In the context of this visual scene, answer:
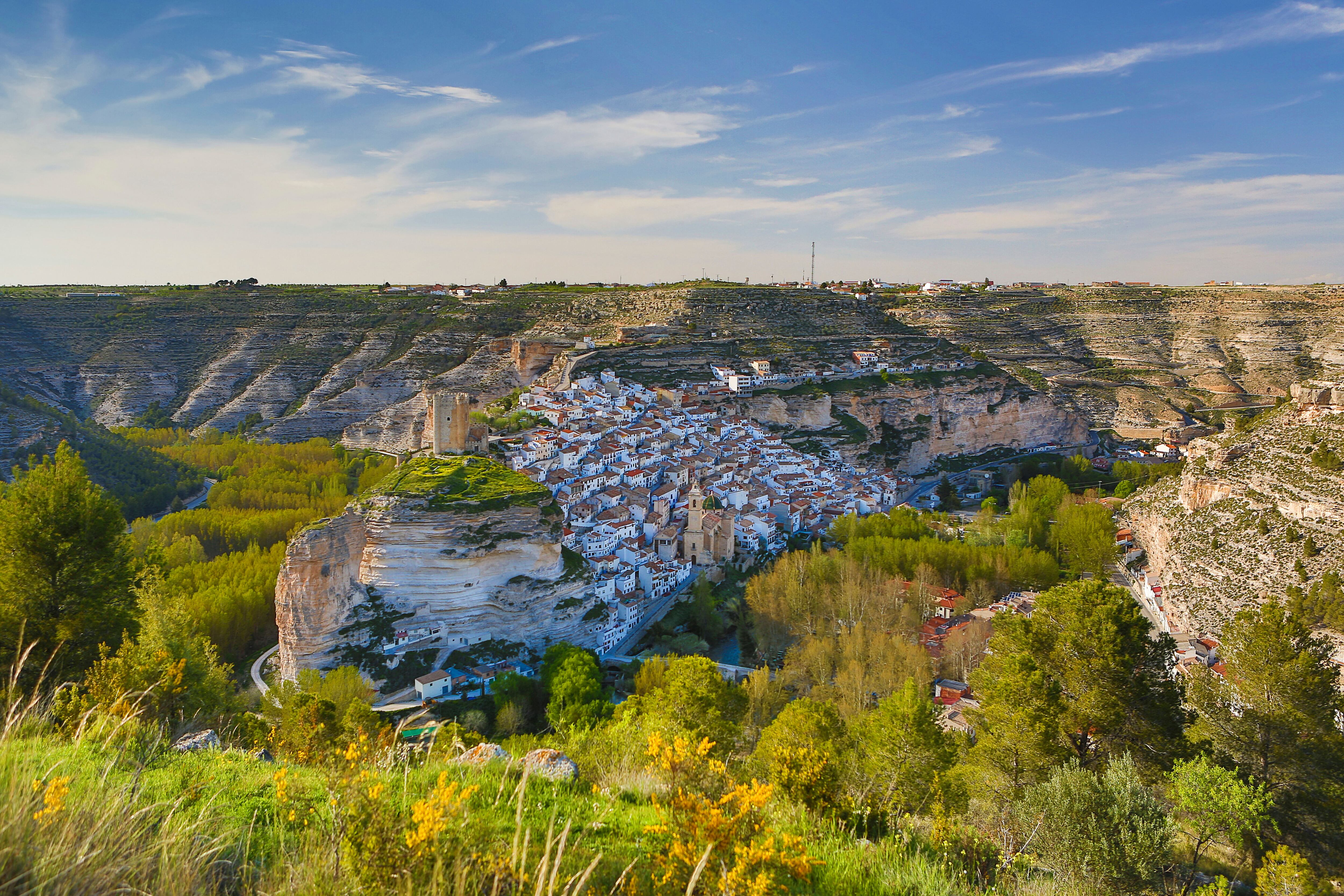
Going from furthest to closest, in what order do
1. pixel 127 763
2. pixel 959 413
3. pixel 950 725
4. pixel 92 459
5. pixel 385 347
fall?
pixel 385 347
pixel 959 413
pixel 92 459
pixel 950 725
pixel 127 763

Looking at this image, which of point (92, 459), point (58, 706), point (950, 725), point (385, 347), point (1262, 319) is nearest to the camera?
point (58, 706)

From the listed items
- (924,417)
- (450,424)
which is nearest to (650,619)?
(450,424)

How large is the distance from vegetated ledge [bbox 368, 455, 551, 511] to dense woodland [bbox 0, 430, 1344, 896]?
5076 mm

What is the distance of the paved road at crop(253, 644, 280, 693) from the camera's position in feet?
62.0

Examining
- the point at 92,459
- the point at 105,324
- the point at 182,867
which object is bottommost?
the point at 92,459

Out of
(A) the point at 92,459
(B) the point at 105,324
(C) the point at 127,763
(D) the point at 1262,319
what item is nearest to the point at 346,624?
(C) the point at 127,763

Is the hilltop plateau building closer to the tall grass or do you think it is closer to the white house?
the white house

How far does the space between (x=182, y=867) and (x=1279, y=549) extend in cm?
2385

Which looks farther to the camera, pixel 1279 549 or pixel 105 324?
pixel 105 324

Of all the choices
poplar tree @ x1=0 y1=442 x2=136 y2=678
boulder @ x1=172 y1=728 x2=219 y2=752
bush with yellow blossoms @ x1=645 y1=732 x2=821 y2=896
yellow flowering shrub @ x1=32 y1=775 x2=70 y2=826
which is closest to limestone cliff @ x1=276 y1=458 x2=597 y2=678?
poplar tree @ x1=0 y1=442 x2=136 y2=678

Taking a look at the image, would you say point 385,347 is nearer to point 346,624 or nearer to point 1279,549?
point 346,624

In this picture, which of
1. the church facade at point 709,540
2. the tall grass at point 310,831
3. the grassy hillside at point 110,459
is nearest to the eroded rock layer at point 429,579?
the church facade at point 709,540

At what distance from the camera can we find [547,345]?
1826 inches

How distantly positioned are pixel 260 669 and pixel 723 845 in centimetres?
2213
